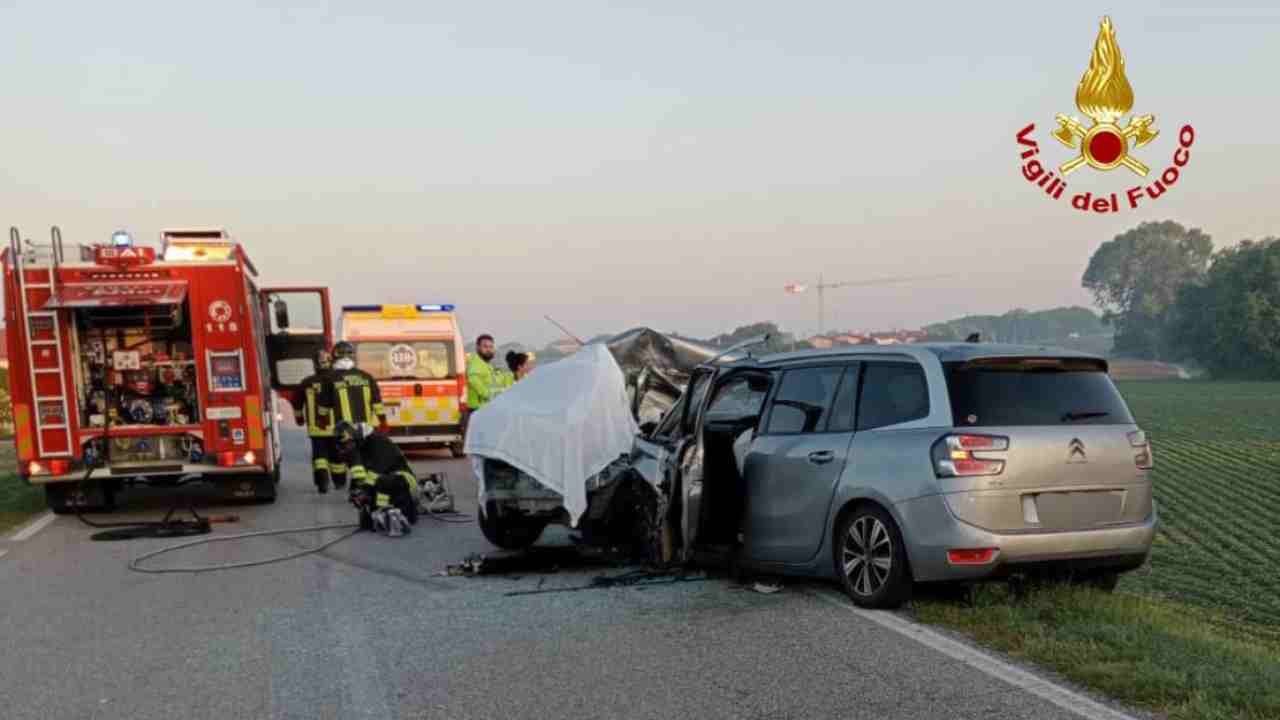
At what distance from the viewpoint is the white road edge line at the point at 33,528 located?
1099cm

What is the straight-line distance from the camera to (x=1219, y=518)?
16859 mm

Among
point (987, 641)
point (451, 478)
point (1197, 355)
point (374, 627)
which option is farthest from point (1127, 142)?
point (1197, 355)

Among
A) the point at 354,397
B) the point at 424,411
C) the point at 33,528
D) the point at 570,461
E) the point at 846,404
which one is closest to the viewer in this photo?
the point at 846,404

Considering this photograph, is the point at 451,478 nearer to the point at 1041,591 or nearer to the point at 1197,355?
the point at 1041,591

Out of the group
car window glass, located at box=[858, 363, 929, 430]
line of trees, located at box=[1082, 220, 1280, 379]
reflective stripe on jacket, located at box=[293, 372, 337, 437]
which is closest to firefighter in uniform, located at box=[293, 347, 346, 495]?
reflective stripe on jacket, located at box=[293, 372, 337, 437]

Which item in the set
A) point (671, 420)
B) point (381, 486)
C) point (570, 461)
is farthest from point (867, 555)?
point (381, 486)

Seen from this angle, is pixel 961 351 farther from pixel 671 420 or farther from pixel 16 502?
pixel 16 502

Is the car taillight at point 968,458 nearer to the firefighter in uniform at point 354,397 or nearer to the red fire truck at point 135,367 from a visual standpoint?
the firefighter in uniform at point 354,397

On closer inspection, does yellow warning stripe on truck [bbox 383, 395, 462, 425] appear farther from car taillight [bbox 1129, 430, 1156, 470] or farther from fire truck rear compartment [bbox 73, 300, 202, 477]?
car taillight [bbox 1129, 430, 1156, 470]

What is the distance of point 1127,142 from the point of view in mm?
18438

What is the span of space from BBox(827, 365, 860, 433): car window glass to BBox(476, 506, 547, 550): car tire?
311cm

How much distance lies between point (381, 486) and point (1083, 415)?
690cm

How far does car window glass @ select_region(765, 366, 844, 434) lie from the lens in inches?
288

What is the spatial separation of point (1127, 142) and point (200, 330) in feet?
48.3
